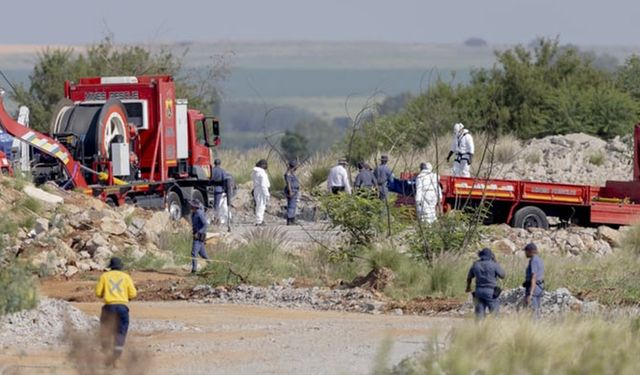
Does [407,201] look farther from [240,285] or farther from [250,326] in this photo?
[250,326]

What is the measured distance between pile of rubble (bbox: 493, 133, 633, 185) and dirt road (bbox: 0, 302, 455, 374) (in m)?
22.2

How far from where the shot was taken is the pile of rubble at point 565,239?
29953 millimetres

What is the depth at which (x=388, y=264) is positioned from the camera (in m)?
24.0

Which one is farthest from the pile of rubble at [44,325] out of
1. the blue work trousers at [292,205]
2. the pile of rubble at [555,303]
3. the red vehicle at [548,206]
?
the blue work trousers at [292,205]

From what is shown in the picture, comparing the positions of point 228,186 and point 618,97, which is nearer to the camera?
point 228,186

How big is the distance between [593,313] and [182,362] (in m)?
4.87

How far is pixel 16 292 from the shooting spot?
61.3 ft

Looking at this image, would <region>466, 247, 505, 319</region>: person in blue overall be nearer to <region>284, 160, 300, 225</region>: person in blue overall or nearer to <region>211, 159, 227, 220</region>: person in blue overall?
<region>284, 160, 300, 225</region>: person in blue overall

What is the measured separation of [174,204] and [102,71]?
15.9 meters

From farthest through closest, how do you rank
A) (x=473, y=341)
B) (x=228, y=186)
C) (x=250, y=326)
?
(x=228, y=186) → (x=250, y=326) → (x=473, y=341)

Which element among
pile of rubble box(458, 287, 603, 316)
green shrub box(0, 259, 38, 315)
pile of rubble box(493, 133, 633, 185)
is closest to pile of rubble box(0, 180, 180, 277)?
green shrub box(0, 259, 38, 315)

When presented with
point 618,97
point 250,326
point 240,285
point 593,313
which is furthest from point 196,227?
point 618,97

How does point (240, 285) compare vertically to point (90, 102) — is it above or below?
below

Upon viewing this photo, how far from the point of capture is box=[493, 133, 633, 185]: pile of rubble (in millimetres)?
43562
